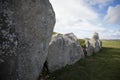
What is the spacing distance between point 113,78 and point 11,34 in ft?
30.3

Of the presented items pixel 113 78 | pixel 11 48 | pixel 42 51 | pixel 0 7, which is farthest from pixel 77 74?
pixel 0 7

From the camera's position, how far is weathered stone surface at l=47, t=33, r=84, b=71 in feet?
40.4

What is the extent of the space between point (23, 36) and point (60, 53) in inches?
240

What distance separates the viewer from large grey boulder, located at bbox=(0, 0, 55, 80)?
620 cm

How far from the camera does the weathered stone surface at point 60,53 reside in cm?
1232

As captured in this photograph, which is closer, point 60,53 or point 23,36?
point 23,36

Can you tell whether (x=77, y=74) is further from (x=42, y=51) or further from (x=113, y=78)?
(x=42, y=51)

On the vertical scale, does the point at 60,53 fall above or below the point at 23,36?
below

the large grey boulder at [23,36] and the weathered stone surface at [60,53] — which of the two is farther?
the weathered stone surface at [60,53]

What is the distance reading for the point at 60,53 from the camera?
13273mm

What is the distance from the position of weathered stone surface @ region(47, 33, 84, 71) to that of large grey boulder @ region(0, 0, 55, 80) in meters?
2.76

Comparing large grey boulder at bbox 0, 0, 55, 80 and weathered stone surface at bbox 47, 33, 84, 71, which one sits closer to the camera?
large grey boulder at bbox 0, 0, 55, 80

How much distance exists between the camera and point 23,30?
776cm

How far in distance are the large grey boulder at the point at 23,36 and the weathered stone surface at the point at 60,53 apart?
2765mm
